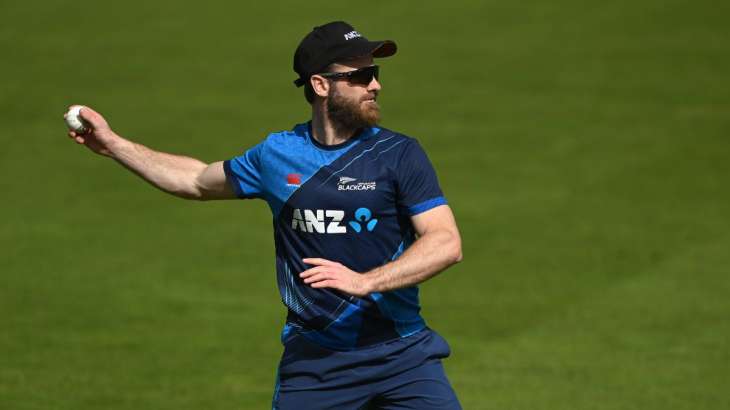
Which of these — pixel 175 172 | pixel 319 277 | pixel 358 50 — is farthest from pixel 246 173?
pixel 319 277

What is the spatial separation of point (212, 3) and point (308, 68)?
15.8 metres

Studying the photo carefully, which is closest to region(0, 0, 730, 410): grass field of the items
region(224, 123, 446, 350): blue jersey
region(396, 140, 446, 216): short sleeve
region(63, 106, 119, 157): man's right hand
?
region(63, 106, 119, 157): man's right hand

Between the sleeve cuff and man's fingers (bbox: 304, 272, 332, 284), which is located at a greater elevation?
the sleeve cuff

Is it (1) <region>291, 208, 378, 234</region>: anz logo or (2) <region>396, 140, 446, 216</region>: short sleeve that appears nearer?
(2) <region>396, 140, 446, 216</region>: short sleeve

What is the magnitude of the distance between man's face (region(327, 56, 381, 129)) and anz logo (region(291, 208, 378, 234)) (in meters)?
0.48

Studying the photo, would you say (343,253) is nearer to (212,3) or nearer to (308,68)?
(308,68)

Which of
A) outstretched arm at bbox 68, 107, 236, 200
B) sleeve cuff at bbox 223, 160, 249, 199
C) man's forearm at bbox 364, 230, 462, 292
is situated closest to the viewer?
man's forearm at bbox 364, 230, 462, 292

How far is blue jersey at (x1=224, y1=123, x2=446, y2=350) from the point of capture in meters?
6.71

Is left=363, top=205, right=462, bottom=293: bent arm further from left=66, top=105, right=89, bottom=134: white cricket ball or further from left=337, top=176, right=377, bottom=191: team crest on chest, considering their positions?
left=66, top=105, right=89, bottom=134: white cricket ball

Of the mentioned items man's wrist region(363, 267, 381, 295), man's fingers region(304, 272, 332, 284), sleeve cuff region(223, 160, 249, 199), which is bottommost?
man's wrist region(363, 267, 381, 295)

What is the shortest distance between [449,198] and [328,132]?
8417 millimetres

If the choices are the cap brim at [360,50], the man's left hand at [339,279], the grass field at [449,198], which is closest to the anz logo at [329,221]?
the man's left hand at [339,279]

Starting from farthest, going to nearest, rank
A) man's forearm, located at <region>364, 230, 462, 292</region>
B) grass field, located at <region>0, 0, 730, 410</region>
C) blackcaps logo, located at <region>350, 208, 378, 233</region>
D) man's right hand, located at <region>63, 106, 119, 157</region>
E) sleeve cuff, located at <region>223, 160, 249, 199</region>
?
1. grass field, located at <region>0, 0, 730, 410</region>
2. man's right hand, located at <region>63, 106, 119, 157</region>
3. sleeve cuff, located at <region>223, 160, 249, 199</region>
4. blackcaps logo, located at <region>350, 208, 378, 233</region>
5. man's forearm, located at <region>364, 230, 462, 292</region>

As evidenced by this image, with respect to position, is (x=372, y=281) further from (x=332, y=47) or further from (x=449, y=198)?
(x=449, y=198)
